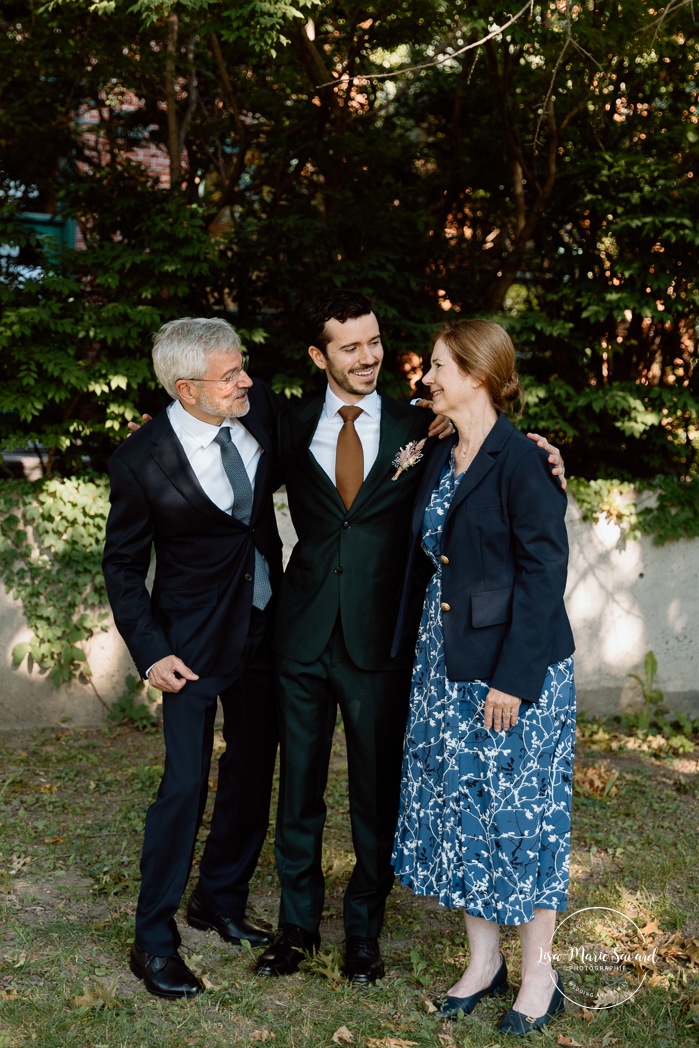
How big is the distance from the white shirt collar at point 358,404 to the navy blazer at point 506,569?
0.52m

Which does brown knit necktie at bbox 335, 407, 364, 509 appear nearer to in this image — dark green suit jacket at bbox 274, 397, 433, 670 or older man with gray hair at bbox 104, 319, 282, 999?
dark green suit jacket at bbox 274, 397, 433, 670

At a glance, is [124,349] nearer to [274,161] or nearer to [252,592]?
[274,161]

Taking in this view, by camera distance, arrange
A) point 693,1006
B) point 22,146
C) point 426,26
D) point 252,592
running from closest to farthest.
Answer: point 693,1006, point 252,592, point 426,26, point 22,146

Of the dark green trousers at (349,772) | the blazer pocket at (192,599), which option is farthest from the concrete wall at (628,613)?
the blazer pocket at (192,599)

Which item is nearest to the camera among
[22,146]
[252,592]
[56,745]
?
[252,592]

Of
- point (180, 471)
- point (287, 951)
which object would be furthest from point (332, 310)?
point (287, 951)

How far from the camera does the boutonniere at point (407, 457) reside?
338 centimetres

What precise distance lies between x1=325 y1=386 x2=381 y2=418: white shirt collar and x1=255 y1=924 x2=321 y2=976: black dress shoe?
1.84 metres

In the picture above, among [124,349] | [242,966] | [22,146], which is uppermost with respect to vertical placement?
[22,146]

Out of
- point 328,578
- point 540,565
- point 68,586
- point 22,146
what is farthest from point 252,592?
point 22,146

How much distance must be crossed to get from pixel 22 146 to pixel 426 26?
290 centimetres

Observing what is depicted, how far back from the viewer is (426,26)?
251 inches

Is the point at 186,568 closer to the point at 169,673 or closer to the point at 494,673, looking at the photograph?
the point at 169,673

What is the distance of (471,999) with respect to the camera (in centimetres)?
330
